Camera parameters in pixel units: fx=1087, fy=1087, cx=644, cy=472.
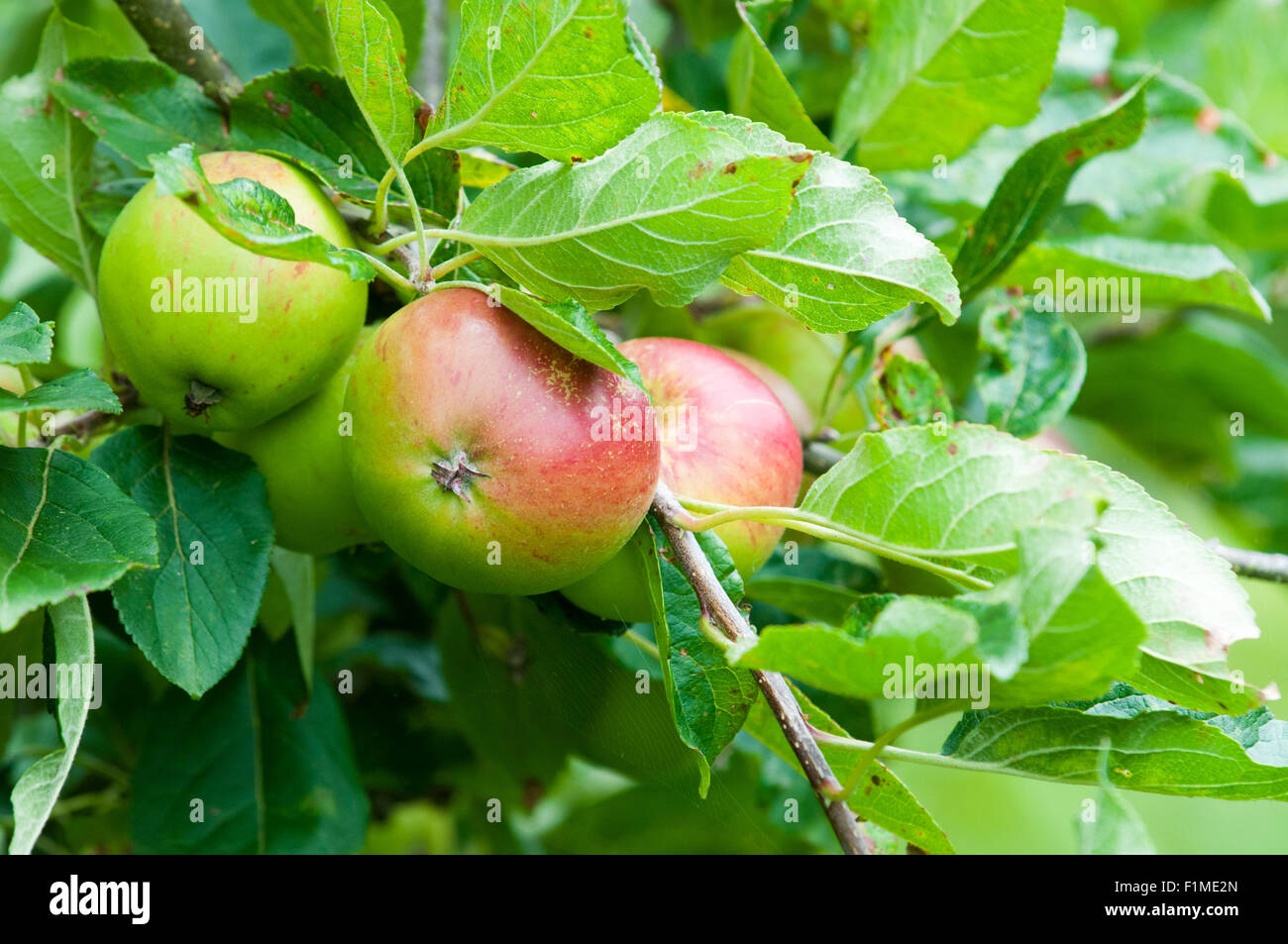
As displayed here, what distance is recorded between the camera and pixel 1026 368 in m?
1.23

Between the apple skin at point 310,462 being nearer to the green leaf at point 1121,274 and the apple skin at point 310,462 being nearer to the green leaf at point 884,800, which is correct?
the green leaf at point 884,800

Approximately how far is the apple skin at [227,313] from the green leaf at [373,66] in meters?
0.09

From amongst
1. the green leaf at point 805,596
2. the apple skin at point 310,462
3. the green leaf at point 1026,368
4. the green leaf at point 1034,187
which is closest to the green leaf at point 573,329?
the apple skin at point 310,462

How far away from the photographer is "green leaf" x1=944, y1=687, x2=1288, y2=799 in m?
0.75

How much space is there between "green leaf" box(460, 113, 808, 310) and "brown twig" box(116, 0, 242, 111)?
0.42 metres

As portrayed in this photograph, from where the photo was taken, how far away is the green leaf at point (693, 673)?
762 mm

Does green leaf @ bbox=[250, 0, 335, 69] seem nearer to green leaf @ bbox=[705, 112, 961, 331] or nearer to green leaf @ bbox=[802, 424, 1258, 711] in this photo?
green leaf @ bbox=[705, 112, 961, 331]

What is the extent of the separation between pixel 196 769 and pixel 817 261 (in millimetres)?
912

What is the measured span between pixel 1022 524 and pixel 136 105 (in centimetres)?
77

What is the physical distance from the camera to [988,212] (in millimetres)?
1066

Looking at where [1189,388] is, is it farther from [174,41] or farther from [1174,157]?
[174,41]

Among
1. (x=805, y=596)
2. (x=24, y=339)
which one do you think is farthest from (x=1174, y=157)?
(x=24, y=339)
